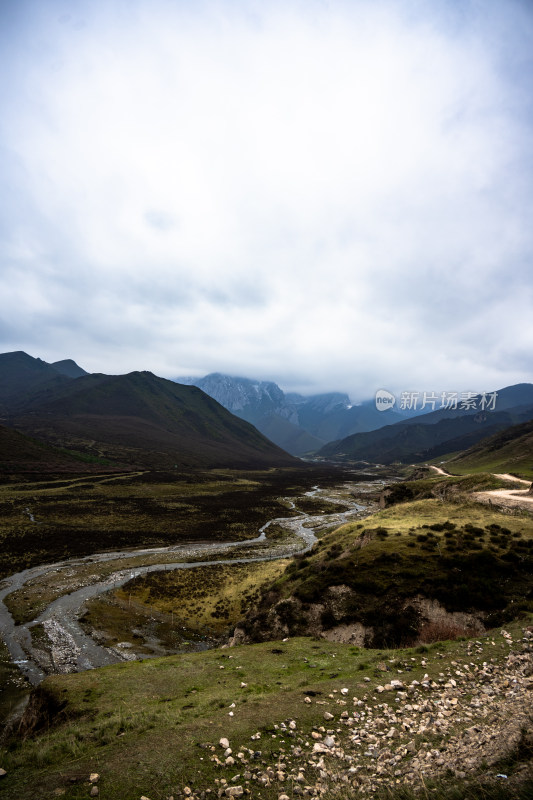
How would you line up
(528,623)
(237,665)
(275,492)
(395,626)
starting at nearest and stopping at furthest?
(528,623), (237,665), (395,626), (275,492)

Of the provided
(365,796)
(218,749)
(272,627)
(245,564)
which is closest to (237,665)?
(272,627)

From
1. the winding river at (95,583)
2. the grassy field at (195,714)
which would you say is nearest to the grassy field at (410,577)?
the grassy field at (195,714)

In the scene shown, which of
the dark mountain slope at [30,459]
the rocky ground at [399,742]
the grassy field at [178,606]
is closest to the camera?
the rocky ground at [399,742]

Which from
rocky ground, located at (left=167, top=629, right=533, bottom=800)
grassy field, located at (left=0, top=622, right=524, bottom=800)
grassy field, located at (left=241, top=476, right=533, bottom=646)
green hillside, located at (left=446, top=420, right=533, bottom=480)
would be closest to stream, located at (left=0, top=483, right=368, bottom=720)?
grassy field, located at (left=0, top=622, right=524, bottom=800)

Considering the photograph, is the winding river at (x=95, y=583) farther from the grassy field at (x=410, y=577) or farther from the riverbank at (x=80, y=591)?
the grassy field at (x=410, y=577)

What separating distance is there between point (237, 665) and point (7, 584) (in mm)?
47447

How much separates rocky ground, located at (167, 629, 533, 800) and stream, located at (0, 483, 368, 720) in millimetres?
27036

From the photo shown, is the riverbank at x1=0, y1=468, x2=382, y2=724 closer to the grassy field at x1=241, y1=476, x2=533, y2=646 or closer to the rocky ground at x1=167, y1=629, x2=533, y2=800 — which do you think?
the grassy field at x1=241, y1=476, x2=533, y2=646

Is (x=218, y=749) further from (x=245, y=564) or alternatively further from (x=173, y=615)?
(x=245, y=564)

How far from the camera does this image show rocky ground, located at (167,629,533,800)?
8414mm

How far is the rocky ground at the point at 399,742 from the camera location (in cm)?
841

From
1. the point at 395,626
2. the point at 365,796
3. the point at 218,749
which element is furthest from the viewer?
the point at 395,626

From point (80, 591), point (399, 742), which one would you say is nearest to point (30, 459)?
point (80, 591)

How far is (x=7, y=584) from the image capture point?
49250mm
